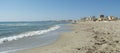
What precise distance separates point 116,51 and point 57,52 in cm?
314

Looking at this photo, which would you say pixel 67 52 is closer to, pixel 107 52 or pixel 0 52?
pixel 107 52

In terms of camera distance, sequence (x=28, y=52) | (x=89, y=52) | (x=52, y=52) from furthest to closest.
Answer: (x=28, y=52) → (x=52, y=52) → (x=89, y=52)

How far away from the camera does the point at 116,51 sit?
9.66m

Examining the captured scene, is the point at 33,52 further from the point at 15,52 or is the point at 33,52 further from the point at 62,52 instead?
the point at 62,52

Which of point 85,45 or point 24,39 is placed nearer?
point 85,45

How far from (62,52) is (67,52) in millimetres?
281

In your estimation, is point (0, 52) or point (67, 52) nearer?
point (67, 52)

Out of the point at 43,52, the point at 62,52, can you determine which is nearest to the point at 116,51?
the point at 62,52

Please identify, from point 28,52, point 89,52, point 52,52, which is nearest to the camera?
point 89,52

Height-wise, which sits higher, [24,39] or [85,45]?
[85,45]

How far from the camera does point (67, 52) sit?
9930 mm

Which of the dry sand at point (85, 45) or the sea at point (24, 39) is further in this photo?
the sea at point (24, 39)

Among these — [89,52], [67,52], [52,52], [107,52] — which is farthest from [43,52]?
[107,52]

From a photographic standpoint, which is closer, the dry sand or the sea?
the dry sand
